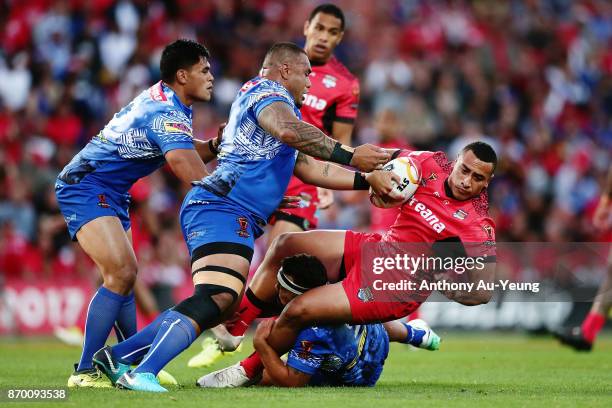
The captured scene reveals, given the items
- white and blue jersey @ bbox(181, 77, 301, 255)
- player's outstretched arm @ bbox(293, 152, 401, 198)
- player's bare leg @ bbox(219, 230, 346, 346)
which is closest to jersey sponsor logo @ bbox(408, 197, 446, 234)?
player's outstretched arm @ bbox(293, 152, 401, 198)

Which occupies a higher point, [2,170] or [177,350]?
[177,350]

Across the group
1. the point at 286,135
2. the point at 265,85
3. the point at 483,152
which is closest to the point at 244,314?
the point at 286,135

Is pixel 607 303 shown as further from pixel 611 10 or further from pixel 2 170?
pixel 611 10

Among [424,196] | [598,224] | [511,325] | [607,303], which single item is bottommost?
[511,325]

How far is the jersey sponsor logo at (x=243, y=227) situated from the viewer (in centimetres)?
698

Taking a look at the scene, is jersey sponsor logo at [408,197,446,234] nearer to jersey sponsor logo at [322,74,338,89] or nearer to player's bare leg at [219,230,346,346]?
player's bare leg at [219,230,346,346]

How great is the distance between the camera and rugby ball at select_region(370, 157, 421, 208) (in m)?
7.25

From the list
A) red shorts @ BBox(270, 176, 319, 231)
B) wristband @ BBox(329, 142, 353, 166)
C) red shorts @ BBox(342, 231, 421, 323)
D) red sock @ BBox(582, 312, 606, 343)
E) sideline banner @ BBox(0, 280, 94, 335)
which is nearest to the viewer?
wristband @ BBox(329, 142, 353, 166)

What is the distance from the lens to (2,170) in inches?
582

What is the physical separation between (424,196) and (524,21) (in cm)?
1514

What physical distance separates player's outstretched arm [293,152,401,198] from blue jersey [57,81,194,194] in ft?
2.86

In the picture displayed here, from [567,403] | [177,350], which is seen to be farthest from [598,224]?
[177,350]

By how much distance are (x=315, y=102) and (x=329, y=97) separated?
16 cm

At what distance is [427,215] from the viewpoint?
764 centimetres
